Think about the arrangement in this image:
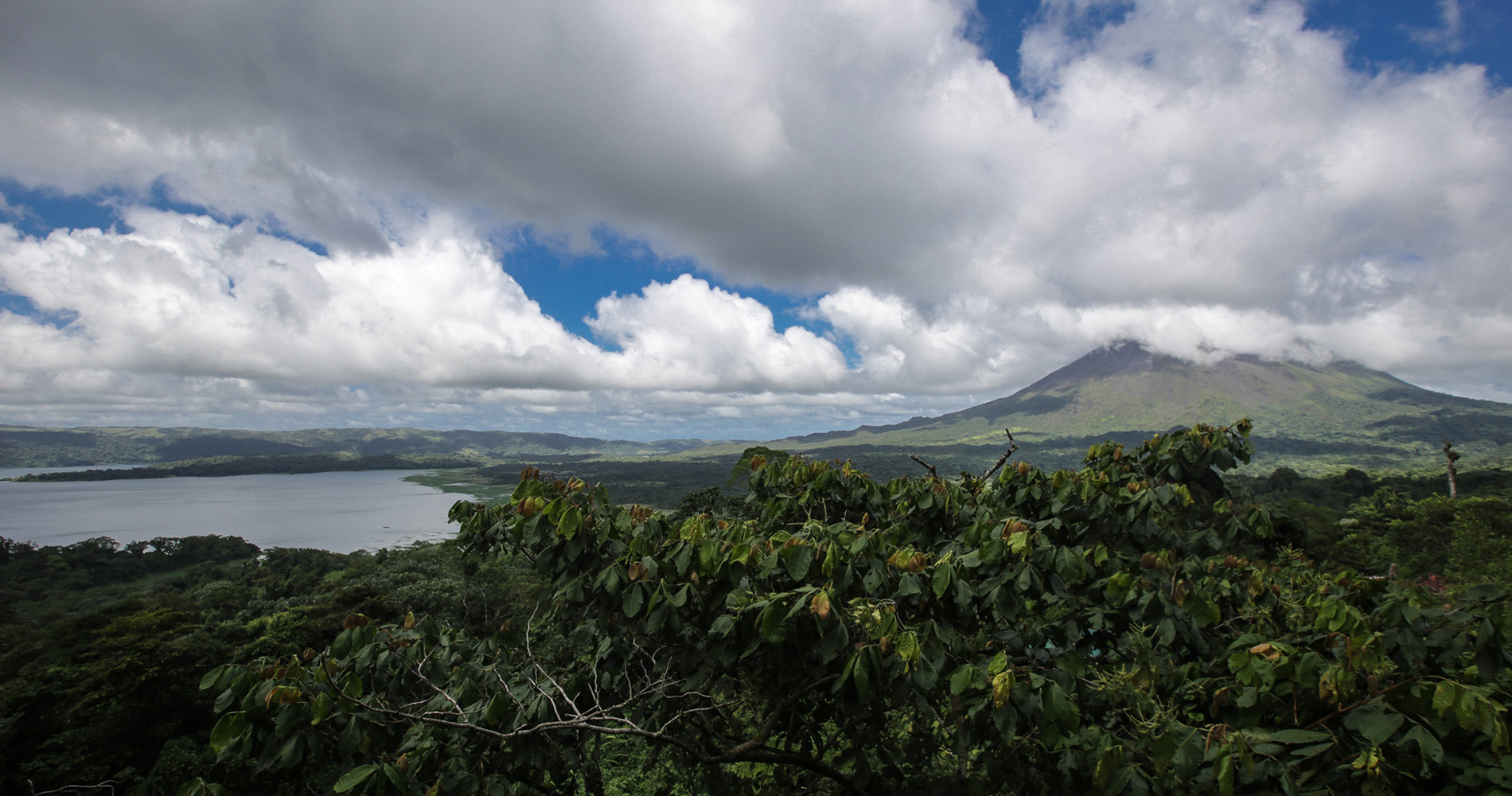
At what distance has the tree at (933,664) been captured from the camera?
2064mm

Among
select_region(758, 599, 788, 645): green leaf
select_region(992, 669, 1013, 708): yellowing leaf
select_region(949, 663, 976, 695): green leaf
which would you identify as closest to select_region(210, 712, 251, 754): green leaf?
select_region(758, 599, 788, 645): green leaf

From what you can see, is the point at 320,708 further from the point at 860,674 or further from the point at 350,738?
the point at 860,674

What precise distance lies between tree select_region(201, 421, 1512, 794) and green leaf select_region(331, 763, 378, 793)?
0.01 metres

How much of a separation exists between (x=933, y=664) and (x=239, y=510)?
439ft

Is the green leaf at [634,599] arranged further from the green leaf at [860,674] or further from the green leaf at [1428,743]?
the green leaf at [1428,743]

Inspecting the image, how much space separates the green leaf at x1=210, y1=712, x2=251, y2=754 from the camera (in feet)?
7.22

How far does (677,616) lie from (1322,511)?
1795 inches

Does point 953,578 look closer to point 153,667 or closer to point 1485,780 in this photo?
point 1485,780

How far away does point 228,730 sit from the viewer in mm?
2234

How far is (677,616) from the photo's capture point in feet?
8.25

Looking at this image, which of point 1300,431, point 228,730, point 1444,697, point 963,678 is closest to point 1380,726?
point 1444,697

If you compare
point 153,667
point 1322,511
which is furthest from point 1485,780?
point 1322,511

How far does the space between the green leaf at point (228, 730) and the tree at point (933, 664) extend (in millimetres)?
12

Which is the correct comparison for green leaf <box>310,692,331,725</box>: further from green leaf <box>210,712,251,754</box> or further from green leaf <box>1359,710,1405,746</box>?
green leaf <box>1359,710,1405,746</box>
